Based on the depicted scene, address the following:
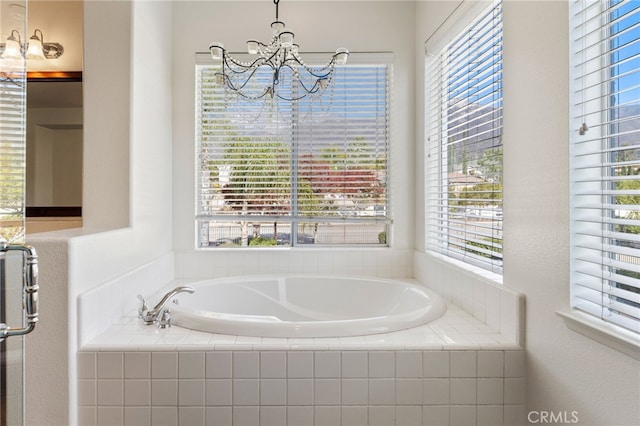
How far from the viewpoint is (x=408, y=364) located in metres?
1.47

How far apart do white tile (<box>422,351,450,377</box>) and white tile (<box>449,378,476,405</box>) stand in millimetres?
52

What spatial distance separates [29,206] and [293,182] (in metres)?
1.75

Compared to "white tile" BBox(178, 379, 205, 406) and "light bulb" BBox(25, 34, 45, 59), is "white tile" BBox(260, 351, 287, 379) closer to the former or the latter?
"white tile" BBox(178, 379, 205, 406)

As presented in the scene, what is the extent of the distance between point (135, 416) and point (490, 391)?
4.61ft

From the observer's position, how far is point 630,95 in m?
1.06

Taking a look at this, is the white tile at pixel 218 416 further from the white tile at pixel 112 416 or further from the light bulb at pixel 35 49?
the light bulb at pixel 35 49

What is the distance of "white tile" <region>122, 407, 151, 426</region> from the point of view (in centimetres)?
145

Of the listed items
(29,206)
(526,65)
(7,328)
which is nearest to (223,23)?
(29,206)

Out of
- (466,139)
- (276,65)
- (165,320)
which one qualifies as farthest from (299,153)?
(165,320)

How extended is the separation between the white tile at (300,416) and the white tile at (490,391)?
0.68m

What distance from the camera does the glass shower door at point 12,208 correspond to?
2.60 ft

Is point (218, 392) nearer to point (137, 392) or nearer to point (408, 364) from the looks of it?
point (137, 392)

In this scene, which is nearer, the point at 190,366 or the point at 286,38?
the point at 190,366

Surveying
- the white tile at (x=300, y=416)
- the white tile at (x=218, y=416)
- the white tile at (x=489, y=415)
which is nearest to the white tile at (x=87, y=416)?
the white tile at (x=218, y=416)
